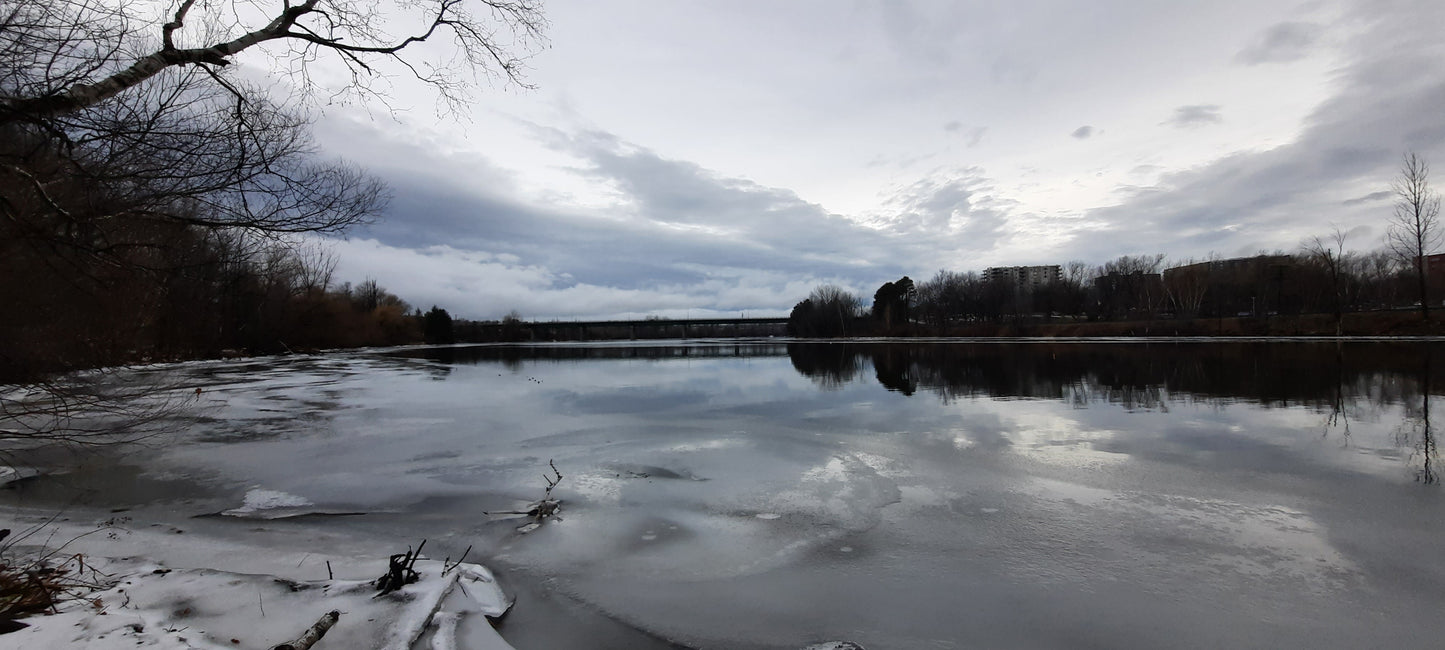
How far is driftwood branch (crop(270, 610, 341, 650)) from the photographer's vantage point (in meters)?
3.74

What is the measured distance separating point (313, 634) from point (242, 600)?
1.20 metres

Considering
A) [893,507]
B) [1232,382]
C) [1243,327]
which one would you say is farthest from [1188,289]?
[893,507]

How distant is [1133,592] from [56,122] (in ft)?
28.8

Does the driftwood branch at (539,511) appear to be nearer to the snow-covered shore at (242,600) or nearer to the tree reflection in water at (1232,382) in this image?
the snow-covered shore at (242,600)

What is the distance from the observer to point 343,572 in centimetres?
544

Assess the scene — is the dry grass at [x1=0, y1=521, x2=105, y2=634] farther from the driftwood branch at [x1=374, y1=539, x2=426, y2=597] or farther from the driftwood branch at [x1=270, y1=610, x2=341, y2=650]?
the driftwood branch at [x1=374, y1=539, x2=426, y2=597]

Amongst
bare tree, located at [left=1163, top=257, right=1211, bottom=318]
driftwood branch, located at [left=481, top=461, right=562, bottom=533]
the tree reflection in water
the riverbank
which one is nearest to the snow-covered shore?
driftwood branch, located at [left=481, top=461, right=562, bottom=533]

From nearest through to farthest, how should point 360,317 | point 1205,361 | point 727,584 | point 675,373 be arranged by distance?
point 727,584, point 1205,361, point 675,373, point 360,317

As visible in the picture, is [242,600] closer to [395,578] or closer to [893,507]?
[395,578]

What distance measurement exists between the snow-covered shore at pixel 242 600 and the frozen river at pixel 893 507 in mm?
491

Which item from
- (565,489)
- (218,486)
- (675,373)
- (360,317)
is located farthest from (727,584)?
(360,317)

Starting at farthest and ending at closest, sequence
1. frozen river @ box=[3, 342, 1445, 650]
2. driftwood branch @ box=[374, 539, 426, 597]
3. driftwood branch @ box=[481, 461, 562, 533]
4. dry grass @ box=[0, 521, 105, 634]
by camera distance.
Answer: driftwood branch @ box=[481, 461, 562, 533] → driftwood branch @ box=[374, 539, 426, 597] → frozen river @ box=[3, 342, 1445, 650] → dry grass @ box=[0, 521, 105, 634]

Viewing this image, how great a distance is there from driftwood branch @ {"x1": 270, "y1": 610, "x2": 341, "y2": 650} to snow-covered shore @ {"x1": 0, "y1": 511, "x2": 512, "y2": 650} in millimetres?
61

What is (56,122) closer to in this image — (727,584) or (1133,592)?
(727,584)
